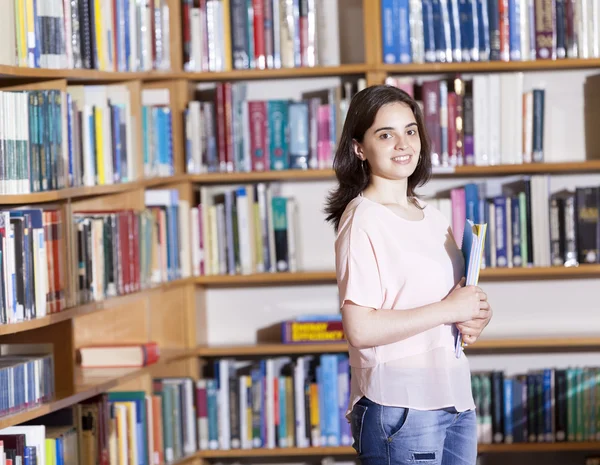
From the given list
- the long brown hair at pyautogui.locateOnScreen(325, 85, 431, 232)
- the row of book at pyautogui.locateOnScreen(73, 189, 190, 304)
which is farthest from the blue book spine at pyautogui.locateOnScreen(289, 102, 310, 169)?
the long brown hair at pyautogui.locateOnScreen(325, 85, 431, 232)

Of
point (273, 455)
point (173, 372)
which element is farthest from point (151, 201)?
point (273, 455)

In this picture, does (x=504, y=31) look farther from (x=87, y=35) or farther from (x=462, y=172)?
(x=87, y=35)

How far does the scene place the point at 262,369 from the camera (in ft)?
11.7

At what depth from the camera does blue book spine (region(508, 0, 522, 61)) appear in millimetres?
3410

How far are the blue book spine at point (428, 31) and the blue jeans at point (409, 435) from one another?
1.87 meters

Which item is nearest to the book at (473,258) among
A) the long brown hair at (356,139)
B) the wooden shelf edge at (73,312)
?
the long brown hair at (356,139)

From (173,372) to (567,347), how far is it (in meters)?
1.49

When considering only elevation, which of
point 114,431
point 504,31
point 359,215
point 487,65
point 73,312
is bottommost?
point 114,431

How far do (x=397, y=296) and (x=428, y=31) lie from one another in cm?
183

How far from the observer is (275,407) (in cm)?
355

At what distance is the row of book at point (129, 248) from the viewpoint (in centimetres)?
283

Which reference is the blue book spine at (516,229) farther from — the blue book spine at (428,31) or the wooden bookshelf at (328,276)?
the blue book spine at (428,31)

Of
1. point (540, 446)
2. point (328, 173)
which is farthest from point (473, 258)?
point (540, 446)

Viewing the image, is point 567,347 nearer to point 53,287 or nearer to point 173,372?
point 173,372
